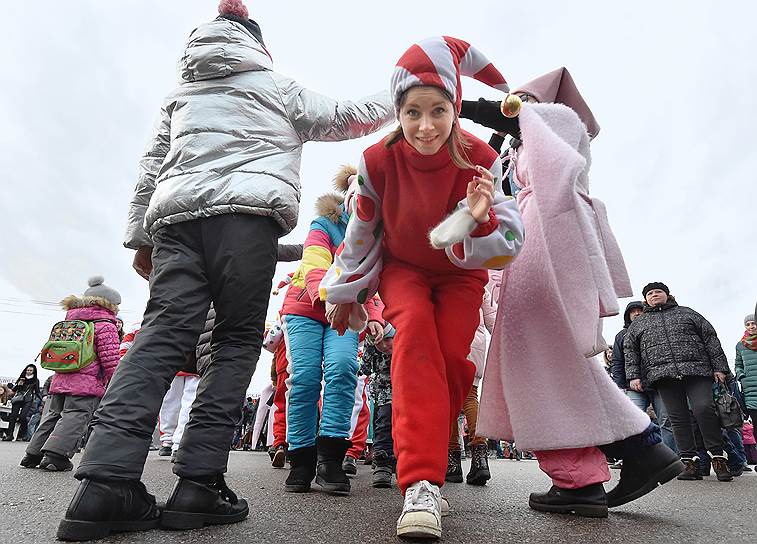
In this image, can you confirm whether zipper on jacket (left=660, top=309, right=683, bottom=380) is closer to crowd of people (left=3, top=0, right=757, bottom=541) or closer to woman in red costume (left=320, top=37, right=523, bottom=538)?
crowd of people (left=3, top=0, right=757, bottom=541)

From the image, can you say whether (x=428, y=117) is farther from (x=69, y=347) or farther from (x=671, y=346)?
(x=671, y=346)

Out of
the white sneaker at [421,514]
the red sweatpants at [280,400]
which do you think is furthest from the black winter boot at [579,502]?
the red sweatpants at [280,400]

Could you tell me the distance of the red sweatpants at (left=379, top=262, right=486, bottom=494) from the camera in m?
1.72

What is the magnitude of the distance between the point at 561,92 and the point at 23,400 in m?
15.1

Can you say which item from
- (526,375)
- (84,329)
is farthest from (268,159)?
(84,329)

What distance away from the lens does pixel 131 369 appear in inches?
72.9

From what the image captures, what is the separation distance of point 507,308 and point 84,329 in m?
3.77

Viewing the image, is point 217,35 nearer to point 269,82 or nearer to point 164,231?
point 269,82

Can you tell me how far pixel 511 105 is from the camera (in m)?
2.37

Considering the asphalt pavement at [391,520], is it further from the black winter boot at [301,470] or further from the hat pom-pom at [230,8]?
the hat pom-pom at [230,8]

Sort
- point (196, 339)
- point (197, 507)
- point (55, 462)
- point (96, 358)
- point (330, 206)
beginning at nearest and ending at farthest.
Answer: point (197, 507) < point (196, 339) < point (330, 206) < point (55, 462) < point (96, 358)

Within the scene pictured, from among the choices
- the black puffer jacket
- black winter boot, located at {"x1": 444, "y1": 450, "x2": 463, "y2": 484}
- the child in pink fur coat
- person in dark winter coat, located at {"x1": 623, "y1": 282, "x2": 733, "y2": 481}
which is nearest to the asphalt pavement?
the child in pink fur coat

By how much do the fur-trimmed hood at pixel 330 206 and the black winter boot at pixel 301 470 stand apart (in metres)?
1.38

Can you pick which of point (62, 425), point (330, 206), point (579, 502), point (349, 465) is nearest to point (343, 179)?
point (330, 206)
